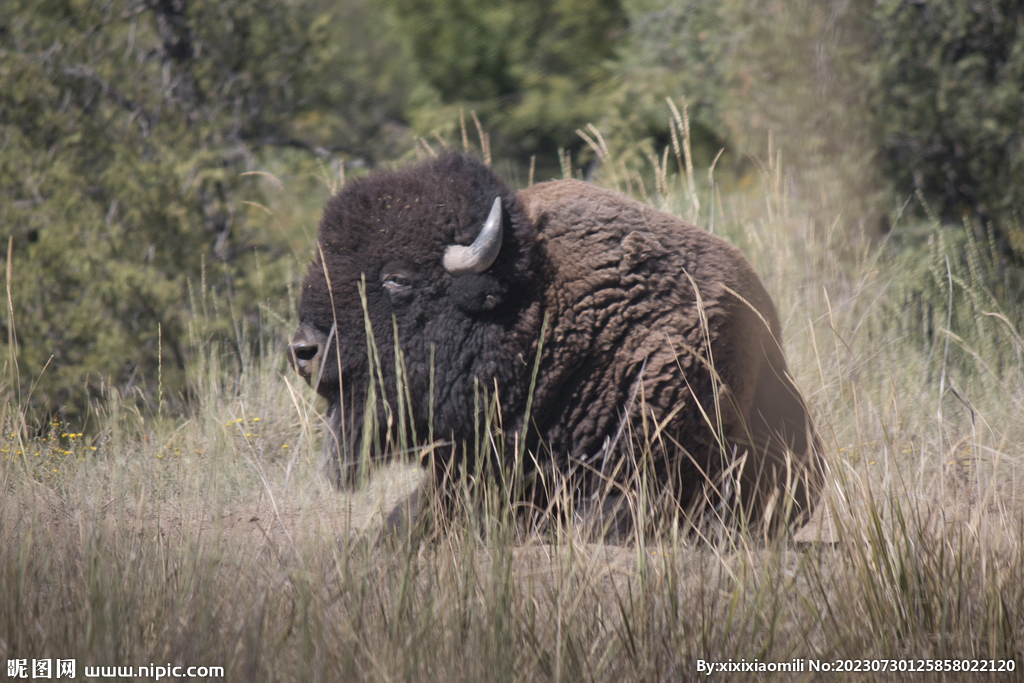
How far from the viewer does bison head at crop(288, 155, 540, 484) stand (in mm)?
3369

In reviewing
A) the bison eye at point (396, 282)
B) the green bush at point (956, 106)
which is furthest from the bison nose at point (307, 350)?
the green bush at point (956, 106)

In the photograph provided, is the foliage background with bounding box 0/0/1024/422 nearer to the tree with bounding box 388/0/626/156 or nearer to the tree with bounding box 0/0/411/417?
the tree with bounding box 0/0/411/417

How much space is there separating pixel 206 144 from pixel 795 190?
667 cm

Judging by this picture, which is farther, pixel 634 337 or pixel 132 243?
pixel 132 243

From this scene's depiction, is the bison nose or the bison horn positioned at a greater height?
the bison horn

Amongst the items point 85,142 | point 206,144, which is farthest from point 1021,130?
point 85,142

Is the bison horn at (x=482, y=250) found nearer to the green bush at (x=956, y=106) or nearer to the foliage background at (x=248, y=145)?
the foliage background at (x=248, y=145)

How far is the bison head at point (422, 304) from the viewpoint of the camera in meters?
3.37

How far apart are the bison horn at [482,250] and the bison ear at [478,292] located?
4 centimetres

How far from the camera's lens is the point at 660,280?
11.3 feet

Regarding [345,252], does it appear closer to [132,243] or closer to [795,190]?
[132,243]

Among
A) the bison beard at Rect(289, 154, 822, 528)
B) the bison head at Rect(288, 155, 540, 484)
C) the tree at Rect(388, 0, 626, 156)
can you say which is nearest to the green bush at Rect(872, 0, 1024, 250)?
the bison beard at Rect(289, 154, 822, 528)

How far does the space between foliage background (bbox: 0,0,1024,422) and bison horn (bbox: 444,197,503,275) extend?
289cm

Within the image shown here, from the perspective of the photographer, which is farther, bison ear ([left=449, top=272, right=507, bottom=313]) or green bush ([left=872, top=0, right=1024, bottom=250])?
green bush ([left=872, top=0, right=1024, bottom=250])
